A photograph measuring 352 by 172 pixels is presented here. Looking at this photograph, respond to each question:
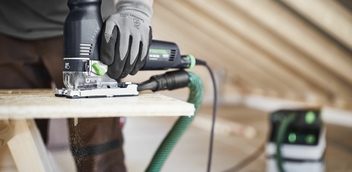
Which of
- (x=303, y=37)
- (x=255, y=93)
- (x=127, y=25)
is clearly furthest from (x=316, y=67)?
(x=127, y=25)

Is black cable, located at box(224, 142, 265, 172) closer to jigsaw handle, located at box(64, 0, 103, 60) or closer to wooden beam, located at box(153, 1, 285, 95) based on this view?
wooden beam, located at box(153, 1, 285, 95)

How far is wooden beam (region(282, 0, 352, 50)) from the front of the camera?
6.89ft

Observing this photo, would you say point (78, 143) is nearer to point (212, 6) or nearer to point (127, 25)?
point (127, 25)

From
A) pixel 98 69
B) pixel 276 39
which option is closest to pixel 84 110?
pixel 98 69

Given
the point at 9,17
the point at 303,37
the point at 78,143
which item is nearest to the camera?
the point at 78,143

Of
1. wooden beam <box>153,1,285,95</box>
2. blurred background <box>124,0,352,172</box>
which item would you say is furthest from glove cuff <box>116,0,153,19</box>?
wooden beam <box>153,1,285,95</box>

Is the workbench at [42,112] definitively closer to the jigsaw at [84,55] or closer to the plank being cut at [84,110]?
the plank being cut at [84,110]

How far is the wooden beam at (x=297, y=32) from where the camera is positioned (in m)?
2.52

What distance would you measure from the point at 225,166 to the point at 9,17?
1.71m

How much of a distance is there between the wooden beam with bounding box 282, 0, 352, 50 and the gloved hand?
1.56 metres

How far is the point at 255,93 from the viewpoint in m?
5.39

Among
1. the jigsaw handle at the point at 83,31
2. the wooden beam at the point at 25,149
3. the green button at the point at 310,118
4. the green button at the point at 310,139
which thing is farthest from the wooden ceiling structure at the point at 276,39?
the wooden beam at the point at 25,149

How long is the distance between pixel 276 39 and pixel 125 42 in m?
2.37

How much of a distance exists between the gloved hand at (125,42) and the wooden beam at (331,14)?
61.4 inches
